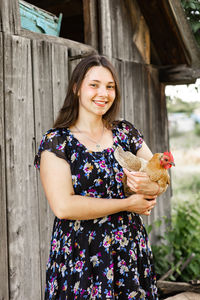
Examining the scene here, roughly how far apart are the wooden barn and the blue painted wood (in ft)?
0.45

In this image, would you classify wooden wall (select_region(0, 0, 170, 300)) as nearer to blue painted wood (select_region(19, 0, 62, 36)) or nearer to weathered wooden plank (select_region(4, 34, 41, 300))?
weathered wooden plank (select_region(4, 34, 41, 300))

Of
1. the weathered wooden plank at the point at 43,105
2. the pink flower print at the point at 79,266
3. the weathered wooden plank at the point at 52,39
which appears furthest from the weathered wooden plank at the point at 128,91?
the pink flower print at the point at 79,266

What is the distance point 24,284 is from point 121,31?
2.93m

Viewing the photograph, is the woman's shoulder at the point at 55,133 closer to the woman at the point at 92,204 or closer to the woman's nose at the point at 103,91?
the woman at the point at 92,204

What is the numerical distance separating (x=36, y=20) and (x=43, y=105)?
0.79 m

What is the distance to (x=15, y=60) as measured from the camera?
9.64 ft

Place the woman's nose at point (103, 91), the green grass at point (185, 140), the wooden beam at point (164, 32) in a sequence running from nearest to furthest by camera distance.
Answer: the woman's nose at point (103, 91)
the wooden beam at point (164, 32)
the green grass at point (185, 140)

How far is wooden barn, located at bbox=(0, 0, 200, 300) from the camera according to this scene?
2852 mm

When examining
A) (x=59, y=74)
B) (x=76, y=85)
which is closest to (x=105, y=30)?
(x=59, y=74)

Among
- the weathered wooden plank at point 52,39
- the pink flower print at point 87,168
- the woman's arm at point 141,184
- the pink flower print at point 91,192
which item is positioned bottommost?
the pink flower print at point 91,192

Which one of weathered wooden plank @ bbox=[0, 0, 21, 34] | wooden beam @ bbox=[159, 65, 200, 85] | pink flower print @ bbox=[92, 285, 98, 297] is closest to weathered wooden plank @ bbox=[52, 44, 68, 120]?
weathered wooden plank @ bbox=[0, 0, 21, 34]

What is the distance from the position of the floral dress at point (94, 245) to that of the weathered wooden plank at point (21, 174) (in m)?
0.62

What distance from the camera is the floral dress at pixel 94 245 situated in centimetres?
219

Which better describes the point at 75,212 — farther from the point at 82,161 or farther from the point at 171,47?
the point at 171,47
